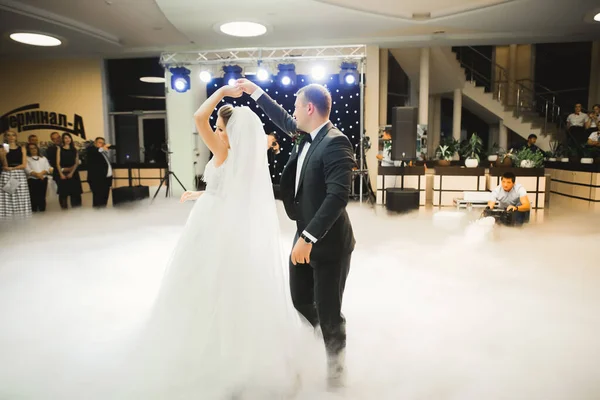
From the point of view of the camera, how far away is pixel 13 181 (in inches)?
248

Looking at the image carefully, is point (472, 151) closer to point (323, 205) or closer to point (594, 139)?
point (594, 139)

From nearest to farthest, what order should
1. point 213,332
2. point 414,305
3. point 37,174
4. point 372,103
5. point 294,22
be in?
1. point 213,332
2. point 414,305
3. point 37,174
4. point 294,22
5. point 372,103

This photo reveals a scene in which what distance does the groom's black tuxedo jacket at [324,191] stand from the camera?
1.72m

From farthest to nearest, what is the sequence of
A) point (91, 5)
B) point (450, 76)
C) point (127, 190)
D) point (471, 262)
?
1. point (450, 76)
2. point (127, 190)
3. point (91, 5)
4. point (471, 262)

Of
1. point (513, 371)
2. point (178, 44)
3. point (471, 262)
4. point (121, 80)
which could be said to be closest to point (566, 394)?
point (513, 371)

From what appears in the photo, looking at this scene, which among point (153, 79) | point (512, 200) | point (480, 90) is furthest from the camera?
point (480, 90)

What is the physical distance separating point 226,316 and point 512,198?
5.51 m

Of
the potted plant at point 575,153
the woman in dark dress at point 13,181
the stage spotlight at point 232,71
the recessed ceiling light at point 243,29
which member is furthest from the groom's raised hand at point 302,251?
the potted plant at point 575,153

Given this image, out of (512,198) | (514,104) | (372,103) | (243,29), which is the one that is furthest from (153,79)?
(514,104)

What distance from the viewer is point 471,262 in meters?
4.32

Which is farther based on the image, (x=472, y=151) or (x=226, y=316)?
(x=472, y=151)

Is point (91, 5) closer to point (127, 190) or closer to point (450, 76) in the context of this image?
point (127, 190)

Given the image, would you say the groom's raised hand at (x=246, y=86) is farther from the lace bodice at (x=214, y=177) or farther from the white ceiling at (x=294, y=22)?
the white ceiling at (x=294, y=22)

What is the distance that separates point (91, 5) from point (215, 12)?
210 cm
